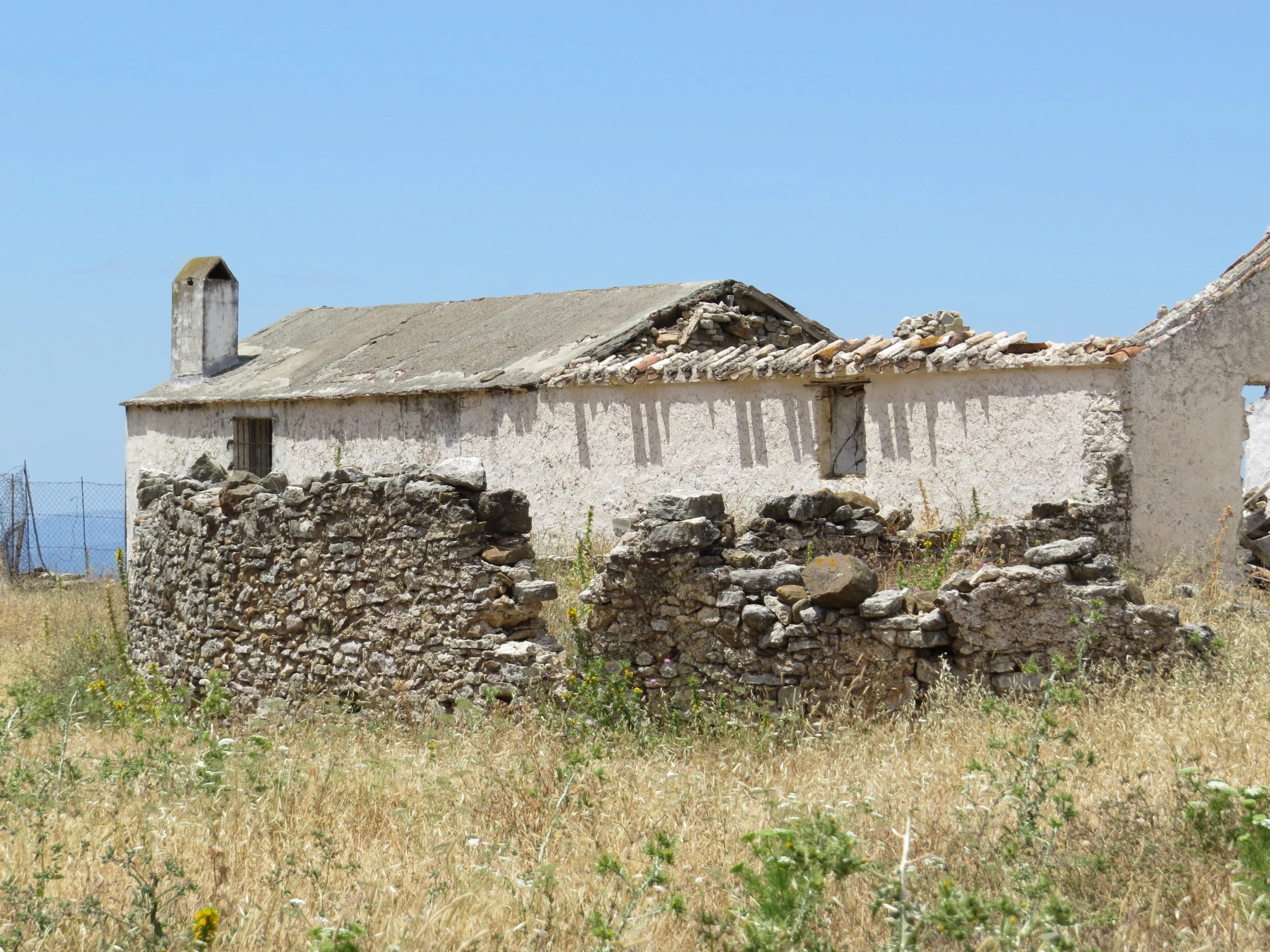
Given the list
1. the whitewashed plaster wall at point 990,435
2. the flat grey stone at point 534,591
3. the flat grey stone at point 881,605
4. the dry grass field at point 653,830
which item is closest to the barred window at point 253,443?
the whitewashed plaster wall at point 990,435

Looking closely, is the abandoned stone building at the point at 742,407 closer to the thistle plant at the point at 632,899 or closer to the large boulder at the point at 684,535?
the large boulder at the point at 684,535

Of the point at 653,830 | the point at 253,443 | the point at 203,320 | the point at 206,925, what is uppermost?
the point at 203,320

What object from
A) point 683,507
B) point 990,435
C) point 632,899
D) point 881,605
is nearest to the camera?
point 632,899

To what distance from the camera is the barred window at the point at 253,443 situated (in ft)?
64.5

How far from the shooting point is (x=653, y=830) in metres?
5.51

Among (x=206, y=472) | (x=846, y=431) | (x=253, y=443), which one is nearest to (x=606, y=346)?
(x=846, y=431)

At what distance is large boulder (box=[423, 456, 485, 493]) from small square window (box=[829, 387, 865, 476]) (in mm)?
6605

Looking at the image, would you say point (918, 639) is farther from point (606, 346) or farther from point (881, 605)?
point (606, 346)

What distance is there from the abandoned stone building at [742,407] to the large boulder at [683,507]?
5.54 metres

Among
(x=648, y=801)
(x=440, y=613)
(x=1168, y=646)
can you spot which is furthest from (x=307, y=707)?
(x=1168, y=646)

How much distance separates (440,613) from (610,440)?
24.1 ft

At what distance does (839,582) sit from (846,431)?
7.03 m

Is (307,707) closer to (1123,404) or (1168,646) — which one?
(1168,646)

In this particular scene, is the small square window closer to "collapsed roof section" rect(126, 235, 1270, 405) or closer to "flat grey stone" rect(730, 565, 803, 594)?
"collapsed roof section" rect(126, 235, 1270, 405)
